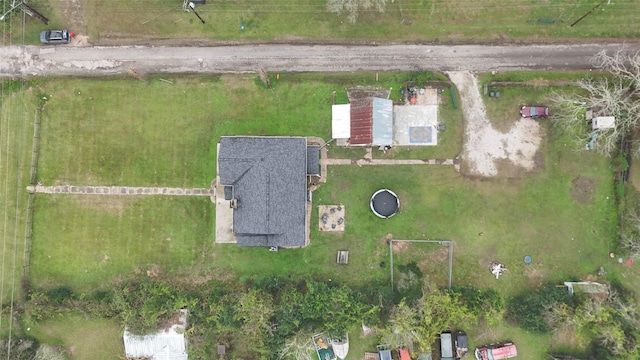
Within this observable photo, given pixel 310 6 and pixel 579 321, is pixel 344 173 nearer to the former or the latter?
pixel 310 6

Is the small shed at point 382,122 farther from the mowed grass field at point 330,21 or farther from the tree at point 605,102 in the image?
the tree at point 605,102

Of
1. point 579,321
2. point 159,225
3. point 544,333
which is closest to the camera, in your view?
point 579,321

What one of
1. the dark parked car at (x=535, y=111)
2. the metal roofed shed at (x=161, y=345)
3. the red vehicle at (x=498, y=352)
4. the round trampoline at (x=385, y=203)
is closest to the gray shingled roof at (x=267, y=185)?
the round trampoline at (x=385, y=203)

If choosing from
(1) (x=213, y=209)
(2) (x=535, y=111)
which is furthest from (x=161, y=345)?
(2) (x=535, y=111)

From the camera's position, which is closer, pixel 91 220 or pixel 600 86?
→ pixel 600 86

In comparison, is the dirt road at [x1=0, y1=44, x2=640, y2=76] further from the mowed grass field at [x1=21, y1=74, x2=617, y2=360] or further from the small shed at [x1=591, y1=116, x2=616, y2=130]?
the small shed at [x1=591, y1=116, x2=616, y2=130]

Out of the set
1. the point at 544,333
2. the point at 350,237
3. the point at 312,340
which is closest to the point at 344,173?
the point at 350,237
